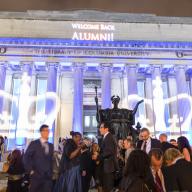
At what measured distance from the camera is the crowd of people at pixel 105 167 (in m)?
4.00

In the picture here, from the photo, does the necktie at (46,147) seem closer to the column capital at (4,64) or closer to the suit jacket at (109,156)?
the suit jacket at (109,156)

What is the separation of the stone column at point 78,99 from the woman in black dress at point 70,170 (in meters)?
21.8

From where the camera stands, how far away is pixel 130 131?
12.9 m

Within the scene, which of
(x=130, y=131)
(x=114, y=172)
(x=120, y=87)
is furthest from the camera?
(x=120, y=87)

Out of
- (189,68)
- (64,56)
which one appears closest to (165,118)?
(189,68)

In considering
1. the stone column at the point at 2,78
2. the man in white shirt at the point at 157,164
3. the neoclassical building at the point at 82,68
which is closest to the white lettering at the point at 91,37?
the neoclassical building at the point at 82,68

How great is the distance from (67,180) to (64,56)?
1009 inches

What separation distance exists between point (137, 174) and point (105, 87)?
28.0 m

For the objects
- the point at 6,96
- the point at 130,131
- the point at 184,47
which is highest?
the point at 184,47

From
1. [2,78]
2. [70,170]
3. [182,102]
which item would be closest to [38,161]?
[70,170]

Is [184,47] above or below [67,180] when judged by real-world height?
above

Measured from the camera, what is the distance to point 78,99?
102ft

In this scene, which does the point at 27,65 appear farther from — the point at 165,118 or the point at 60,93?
the point at 165,118

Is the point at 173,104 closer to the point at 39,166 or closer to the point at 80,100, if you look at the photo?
the point at 80,100
